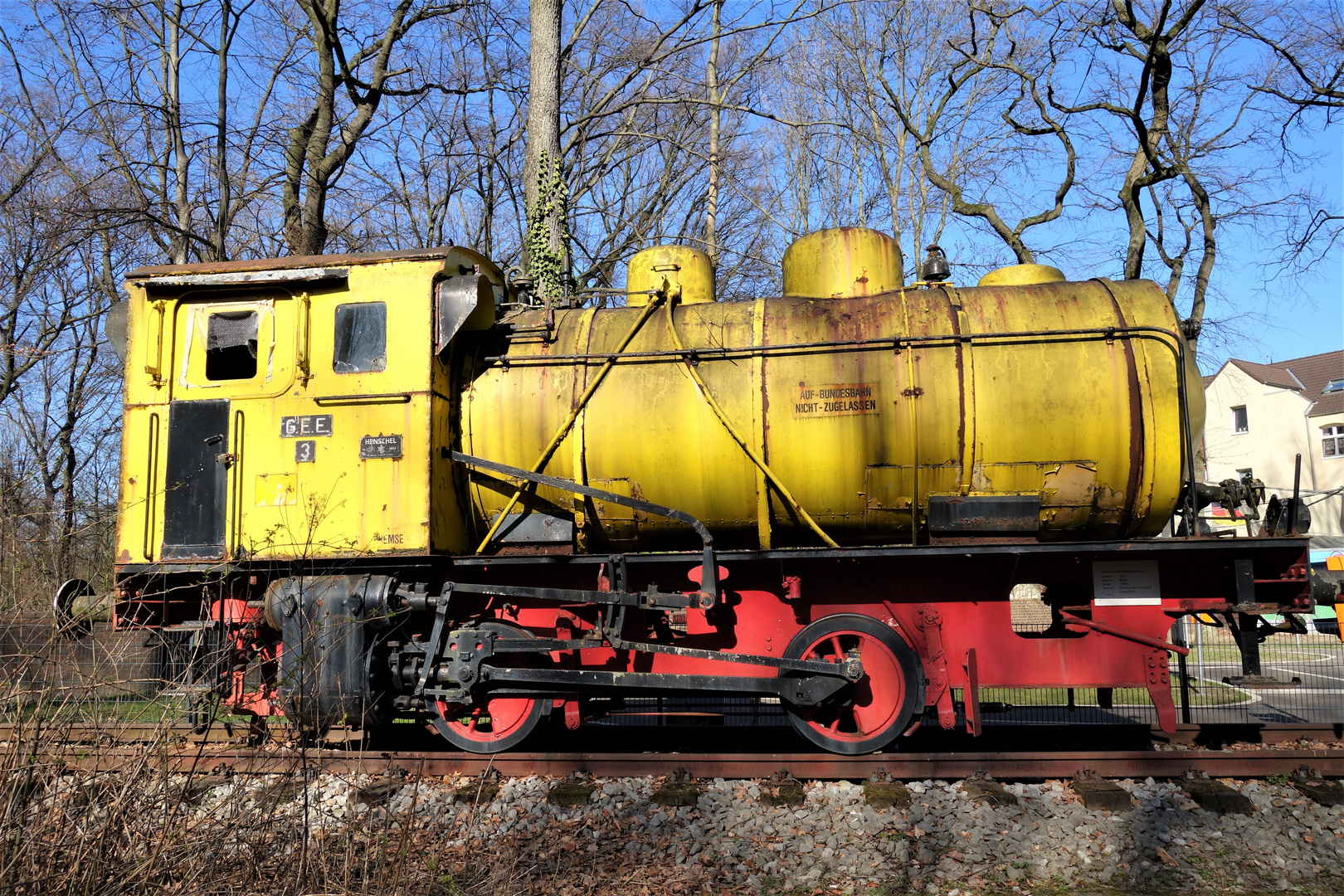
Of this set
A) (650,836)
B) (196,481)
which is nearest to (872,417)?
(650,836)

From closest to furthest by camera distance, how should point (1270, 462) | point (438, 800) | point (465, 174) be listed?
point (438, 800) < point (465, 174) < point (1270, 462)

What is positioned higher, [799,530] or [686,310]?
[686,310]

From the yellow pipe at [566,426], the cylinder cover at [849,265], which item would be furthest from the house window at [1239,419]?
the yellow pipe at [566,426]

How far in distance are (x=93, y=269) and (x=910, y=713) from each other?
27988 mm

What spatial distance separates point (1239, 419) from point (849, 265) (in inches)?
1623

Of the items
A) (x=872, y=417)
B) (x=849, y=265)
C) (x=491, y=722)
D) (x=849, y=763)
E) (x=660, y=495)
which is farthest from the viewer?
(x=849, y=265)

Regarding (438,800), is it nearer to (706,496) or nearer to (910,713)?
(706,496)

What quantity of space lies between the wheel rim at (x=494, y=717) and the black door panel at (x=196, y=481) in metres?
2.14

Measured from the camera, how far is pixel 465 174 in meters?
25.3

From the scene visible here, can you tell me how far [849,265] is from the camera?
24.2ft

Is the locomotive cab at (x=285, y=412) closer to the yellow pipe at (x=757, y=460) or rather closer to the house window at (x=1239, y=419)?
the yellow pipe at (x=757, y=460)

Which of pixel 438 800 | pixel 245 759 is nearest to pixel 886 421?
pixel 438 800

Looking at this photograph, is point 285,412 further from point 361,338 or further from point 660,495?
point 660,495

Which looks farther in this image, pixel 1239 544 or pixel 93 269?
Answer: pixel 93 269
